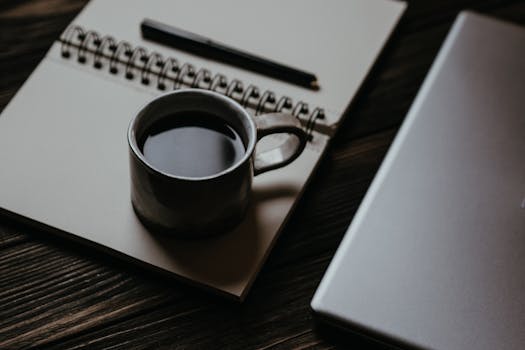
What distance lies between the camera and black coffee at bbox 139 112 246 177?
2.18 ft

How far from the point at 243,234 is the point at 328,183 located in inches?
4.9

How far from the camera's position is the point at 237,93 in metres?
0.82

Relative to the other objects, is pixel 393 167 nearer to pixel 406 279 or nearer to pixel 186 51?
pixel 406 279

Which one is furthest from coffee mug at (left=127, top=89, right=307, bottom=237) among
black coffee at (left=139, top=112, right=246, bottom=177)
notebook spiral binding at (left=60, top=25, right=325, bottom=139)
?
notebook spiral binding at (left=60, top=25, right=325, bottom=139)

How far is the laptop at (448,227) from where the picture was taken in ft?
2.12

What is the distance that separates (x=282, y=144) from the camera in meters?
0.74

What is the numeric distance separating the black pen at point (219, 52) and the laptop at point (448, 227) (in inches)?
5.4

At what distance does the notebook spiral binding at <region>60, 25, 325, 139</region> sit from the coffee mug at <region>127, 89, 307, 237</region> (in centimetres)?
10

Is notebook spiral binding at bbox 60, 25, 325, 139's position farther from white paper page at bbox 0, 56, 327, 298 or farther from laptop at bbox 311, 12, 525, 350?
laptop at bbox 311, 12, 525, 350

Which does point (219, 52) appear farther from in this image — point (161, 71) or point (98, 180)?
point (98, 180)

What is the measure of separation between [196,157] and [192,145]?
0.05ft

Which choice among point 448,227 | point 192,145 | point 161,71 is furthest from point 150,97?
point 448,227

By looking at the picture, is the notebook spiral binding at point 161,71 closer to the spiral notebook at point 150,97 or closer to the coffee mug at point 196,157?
the spiral notebook at point 150,97

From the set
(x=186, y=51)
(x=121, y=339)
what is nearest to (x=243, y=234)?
(x=121, y=339)
